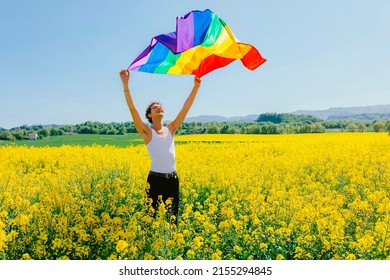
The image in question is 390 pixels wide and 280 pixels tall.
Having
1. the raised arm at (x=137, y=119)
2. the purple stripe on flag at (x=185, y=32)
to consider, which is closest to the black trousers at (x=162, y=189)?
the raised arm at (x=137, y=119)

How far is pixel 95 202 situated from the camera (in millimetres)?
6039

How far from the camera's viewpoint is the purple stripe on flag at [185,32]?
19.6 feet

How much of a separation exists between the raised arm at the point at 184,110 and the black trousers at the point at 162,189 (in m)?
0.64

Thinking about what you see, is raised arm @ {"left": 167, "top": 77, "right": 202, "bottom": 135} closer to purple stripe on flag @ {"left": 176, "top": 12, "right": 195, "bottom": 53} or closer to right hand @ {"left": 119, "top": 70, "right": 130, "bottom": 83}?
purple stripe on flag @ {"left": 176, "top": 12, "right": 195, "bottom": 53}

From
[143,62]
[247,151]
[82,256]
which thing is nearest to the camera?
[82,256]

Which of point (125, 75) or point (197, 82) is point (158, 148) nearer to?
point (125, 75)

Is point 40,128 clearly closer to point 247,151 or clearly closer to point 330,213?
point 247,151

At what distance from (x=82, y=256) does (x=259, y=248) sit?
204 cm

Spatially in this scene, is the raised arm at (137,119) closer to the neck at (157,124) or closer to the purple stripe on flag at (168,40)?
the neck at (157,124)

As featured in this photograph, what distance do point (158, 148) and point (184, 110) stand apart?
733 mm

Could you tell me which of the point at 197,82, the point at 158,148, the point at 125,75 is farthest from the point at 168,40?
the point at 158,148

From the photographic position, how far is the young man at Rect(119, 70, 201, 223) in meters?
5.14

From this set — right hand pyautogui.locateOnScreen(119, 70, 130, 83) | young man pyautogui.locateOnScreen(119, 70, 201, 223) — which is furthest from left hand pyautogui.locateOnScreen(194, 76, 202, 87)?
right hand pyautogui.locateOnScreen(119, 70, 130, 83)

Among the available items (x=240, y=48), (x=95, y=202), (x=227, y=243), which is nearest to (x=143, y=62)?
(x=240, y=48)
